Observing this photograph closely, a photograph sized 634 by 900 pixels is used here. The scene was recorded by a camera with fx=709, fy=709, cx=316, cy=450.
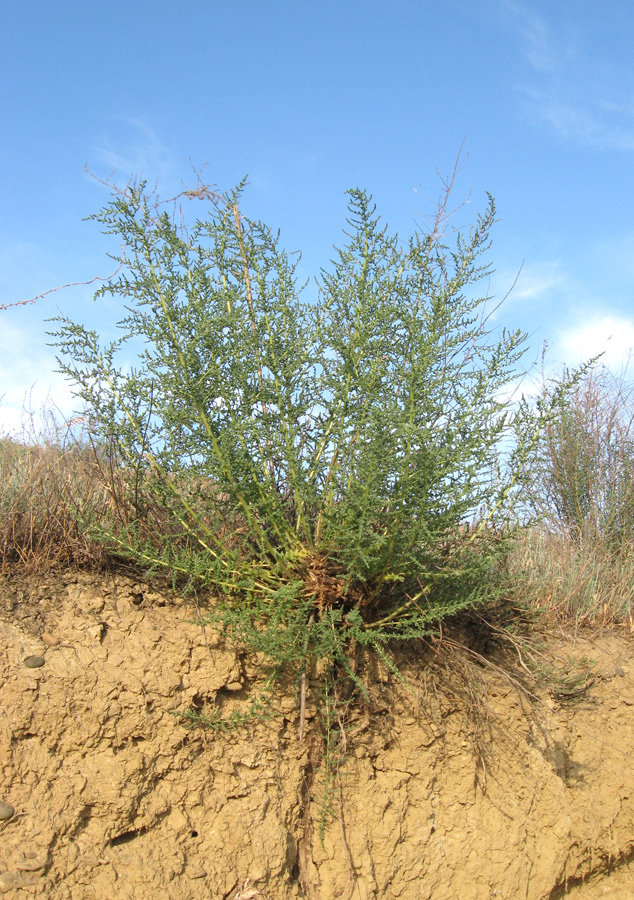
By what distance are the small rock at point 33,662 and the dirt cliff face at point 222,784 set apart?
0.01 metres

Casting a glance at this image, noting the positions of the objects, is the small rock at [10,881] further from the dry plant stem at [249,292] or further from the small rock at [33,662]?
the dry plant stem at [249,292]

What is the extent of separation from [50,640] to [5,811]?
75cm

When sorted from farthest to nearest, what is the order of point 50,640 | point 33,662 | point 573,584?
point 573,584
point 50,640
point 33,662

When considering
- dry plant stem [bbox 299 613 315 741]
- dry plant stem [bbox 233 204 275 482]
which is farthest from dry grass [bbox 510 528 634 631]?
dry plant stem [bbox 233 204 275 482]

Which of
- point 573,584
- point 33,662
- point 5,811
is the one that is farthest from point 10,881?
point 573,584

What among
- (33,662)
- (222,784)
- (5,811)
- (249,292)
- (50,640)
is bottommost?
(5,811)

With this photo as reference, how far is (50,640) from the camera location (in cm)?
348

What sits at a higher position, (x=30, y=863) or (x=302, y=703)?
(x=302, y=703)

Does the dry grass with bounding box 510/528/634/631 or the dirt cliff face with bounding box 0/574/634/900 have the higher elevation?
the dry grass with bounding box 510/528/634/631

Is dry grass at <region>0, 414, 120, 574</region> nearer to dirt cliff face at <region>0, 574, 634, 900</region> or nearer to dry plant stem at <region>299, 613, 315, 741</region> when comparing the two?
dirt cliff face at <region>0, 574, 634, 900</region>

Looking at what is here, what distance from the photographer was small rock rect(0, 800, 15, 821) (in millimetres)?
3070

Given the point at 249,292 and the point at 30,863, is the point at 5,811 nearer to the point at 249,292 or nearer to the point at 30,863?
the point at 30,863

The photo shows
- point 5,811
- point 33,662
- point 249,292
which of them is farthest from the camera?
point 249,292

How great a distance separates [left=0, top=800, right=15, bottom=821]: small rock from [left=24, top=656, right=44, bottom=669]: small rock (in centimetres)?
58
